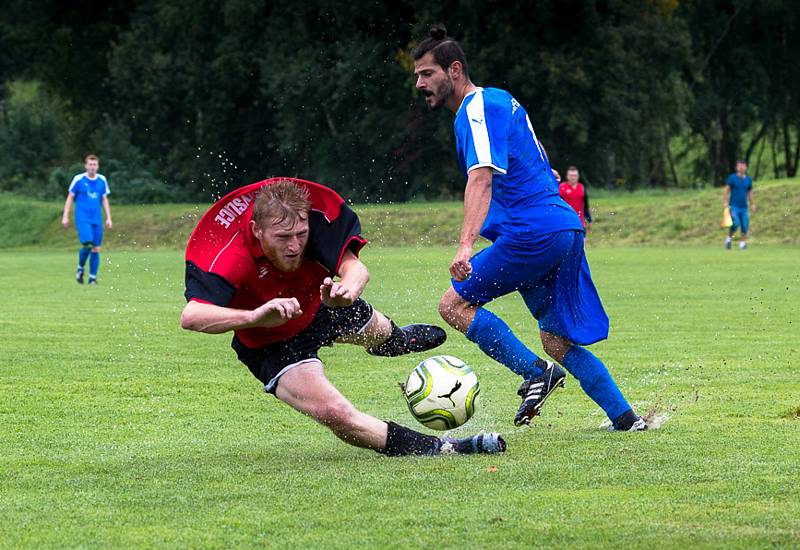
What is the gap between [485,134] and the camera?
6.52 meters

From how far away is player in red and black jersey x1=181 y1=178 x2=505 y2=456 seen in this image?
560cm

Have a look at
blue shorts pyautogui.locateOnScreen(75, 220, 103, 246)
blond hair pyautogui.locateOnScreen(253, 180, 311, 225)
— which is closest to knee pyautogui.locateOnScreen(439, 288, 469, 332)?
blond hair pyautogui.locateOnScreen(253, 180, 311, 225)

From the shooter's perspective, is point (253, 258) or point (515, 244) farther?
point (515, 244)

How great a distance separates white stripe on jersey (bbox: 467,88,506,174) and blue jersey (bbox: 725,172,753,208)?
22760mm

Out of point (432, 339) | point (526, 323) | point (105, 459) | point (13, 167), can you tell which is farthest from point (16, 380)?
point (13, 167)

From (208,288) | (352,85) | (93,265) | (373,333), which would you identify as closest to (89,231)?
(93,265)

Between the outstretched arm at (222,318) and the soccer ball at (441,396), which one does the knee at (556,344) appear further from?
the outstretched arm at (222,318)

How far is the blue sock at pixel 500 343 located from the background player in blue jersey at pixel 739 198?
2237 centimetres

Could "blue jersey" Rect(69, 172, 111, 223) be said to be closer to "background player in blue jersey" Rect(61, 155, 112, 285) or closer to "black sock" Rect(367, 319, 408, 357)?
"background player in blue jersey" Rect(61, 155, 112, 285)

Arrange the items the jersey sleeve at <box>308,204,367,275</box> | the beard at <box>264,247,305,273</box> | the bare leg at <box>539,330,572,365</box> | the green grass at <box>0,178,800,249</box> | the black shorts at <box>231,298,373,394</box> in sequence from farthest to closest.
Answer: the green grass at <box>0,178,800,249</box> < the bare leg at <box>539,330,572,365</box> < the black shorts at <box>231,298,373,394</box> < the jersey sleeve at <box>308,204,367,275</box> < the beard at <box>264,247,305,273</box>

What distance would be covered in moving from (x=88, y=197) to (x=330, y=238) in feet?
54.5

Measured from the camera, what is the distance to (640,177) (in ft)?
165

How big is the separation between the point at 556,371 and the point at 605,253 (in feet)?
73.0

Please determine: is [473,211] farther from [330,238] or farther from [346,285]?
[346,285]
